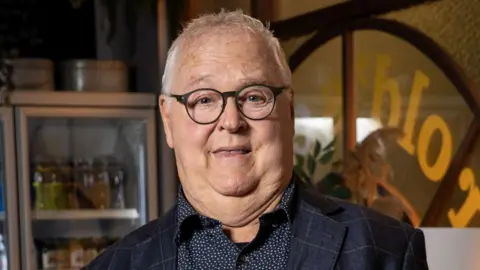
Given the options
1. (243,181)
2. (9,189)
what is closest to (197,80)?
(243,181)

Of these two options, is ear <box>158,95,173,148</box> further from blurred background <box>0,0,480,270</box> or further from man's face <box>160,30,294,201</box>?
blurred background <box>0,0,480,270</box>

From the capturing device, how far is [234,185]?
3.04ft

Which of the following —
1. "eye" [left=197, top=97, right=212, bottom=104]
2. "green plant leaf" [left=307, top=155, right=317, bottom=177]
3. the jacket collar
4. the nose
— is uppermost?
"eye" [left=197, top=97, right=212, bottom=104]

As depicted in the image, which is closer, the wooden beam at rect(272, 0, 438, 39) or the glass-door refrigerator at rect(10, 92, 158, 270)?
the wooden beam at rect(272, 0, 438, 39)

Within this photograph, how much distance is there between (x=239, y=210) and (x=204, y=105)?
0.55ft

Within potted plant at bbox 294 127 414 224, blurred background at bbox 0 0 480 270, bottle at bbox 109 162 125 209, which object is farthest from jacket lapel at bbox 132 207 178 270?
bottle at bbox 109 162 125 209

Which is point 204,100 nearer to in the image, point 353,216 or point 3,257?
point 353,216

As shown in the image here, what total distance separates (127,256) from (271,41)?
413mm

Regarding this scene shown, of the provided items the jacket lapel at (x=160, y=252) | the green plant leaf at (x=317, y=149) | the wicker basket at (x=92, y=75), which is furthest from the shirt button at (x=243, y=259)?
the wicker basket at (x=92, y=75)

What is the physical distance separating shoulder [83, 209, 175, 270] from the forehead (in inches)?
9.4

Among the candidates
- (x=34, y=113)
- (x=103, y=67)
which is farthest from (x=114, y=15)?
(x=34, y=113)

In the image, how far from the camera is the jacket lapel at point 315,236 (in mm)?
922

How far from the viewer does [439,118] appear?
6.08ft

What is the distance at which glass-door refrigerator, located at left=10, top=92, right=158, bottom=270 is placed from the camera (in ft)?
7.38
